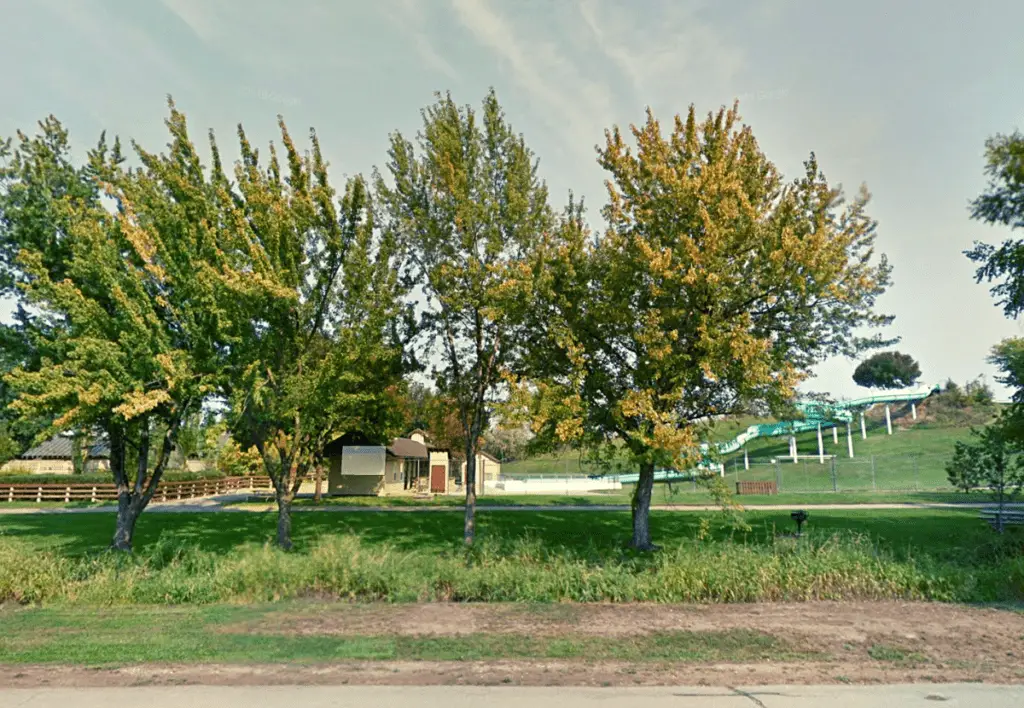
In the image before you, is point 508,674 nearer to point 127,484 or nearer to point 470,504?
point 470,504

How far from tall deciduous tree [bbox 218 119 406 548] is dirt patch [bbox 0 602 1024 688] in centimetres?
661

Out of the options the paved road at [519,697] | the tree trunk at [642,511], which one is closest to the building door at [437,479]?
the tree trunk at [642,511]

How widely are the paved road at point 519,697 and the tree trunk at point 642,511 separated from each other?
30.5ft

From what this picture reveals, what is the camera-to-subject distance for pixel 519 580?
10.3 meters

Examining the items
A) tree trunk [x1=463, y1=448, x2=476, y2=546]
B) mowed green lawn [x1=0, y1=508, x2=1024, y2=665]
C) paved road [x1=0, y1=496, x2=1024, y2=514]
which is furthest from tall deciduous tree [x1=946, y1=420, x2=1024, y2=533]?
tree trunk [x1=463, y1=448, x2=476, y2=546]

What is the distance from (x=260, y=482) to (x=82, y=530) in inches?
882

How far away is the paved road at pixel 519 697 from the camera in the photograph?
5.51m

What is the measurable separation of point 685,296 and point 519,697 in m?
9.77

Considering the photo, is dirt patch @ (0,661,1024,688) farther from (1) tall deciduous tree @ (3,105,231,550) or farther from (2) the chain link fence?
(2) the chain link fence

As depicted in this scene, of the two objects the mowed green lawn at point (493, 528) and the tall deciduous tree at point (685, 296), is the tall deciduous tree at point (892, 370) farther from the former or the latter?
the tall deciduous tree at point (685, 296)

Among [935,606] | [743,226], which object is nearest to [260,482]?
[743,226]

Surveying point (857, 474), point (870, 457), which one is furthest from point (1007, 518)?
point (870, 457)

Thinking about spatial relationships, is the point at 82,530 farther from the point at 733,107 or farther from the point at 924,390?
the point at 924,390

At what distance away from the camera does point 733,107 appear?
14.3 meters
